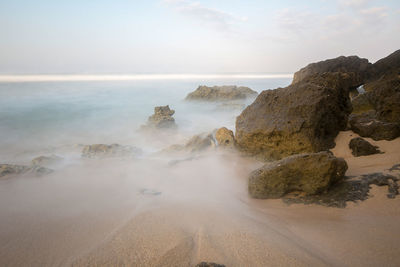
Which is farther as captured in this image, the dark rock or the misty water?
the dark rock

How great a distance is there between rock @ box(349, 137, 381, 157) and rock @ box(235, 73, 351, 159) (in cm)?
54

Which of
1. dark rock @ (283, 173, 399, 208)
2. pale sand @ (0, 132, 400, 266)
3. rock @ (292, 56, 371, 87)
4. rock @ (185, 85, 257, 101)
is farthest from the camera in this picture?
rock @ (185, 85, 257, 101)

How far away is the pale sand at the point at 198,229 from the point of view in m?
1.97

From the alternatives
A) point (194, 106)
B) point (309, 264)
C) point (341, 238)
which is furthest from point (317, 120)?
point (194, 106)

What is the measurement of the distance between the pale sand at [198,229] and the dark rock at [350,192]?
0.31ft

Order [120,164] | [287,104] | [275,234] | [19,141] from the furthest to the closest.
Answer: [19,141] < [120,164] < [287,104] < [275,234]

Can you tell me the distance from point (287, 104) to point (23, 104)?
66.9ft

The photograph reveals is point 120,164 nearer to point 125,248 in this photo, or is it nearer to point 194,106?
point 125,248

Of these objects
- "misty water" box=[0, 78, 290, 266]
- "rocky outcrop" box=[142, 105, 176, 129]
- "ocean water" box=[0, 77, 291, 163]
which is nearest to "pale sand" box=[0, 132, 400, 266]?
"misty water" box=[0, 78, 290, 266]

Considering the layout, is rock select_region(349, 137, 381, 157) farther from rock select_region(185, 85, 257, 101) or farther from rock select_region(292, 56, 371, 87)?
rock select_region(185, 85, 257, 101)

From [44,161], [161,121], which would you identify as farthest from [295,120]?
[161,121]

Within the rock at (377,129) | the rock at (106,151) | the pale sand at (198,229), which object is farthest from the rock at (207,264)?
the rock at (106,151)

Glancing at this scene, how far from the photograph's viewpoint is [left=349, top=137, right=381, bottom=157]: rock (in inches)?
154

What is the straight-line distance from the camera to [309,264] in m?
1.82
